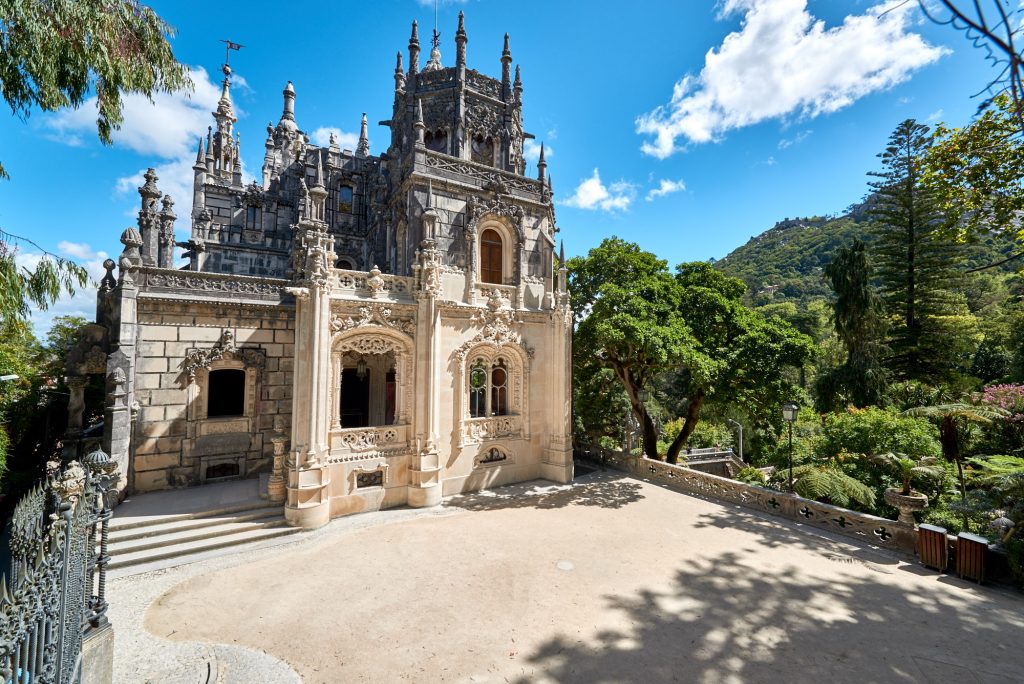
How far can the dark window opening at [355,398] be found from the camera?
17000 millimetres

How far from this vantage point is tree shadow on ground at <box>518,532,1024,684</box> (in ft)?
18.6

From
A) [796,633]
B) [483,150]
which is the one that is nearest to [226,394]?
[483,150]

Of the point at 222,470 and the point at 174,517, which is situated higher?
the point at 222,470

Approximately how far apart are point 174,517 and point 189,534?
809 millimetres

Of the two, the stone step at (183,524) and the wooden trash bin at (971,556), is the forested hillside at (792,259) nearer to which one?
the wooden trash bin at (971,556)

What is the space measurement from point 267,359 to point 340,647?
1043 centimetres

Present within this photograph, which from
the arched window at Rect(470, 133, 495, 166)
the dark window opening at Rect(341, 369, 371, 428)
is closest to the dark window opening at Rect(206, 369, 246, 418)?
the dark window opening at Rect(341, 369, 371, 428)

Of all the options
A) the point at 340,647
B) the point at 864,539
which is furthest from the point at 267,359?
the point at 864,539

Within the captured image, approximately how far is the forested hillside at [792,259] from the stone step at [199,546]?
74.6 metres

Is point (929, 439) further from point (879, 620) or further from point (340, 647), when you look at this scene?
point (340, 647)

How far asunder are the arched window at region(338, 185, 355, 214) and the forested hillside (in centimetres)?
6645

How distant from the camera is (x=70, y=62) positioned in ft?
21.1

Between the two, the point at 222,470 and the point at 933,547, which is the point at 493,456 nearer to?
the point at 222,470

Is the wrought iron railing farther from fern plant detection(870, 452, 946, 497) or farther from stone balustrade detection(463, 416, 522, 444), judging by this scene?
fern plant detection(870, 452, 946, 497)
